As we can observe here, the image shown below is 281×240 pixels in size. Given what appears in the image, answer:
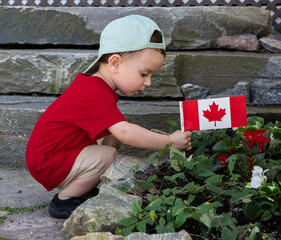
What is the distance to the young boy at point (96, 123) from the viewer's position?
2438 mm

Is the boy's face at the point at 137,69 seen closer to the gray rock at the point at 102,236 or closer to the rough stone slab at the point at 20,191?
the rough stone slab at the point at 20,191

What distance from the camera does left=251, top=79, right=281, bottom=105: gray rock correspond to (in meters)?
3.44

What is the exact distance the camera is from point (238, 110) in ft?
7.93

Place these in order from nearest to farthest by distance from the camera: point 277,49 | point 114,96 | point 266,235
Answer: point 266,235
point 114,96
point 277,49

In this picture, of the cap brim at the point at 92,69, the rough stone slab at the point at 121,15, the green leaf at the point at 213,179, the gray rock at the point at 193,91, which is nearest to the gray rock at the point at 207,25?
the rough stone slab at the point at 121,15

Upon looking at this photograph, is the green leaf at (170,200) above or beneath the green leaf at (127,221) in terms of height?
above

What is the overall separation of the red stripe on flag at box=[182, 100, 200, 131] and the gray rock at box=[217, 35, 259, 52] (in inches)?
57.6

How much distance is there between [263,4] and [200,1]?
0.52 m

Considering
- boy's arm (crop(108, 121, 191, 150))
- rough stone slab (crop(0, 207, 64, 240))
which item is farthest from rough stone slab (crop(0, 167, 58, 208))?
boy's arm (crop(108, 121, 191, 150))

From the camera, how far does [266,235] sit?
170cm

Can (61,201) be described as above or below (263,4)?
below

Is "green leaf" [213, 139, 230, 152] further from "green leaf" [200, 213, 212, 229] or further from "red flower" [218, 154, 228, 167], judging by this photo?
"green leaf" [200, 213, 212, 229]

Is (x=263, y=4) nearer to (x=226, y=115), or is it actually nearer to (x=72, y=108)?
(x=226, y=115)

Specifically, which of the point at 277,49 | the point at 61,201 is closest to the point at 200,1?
the point at 277,49
